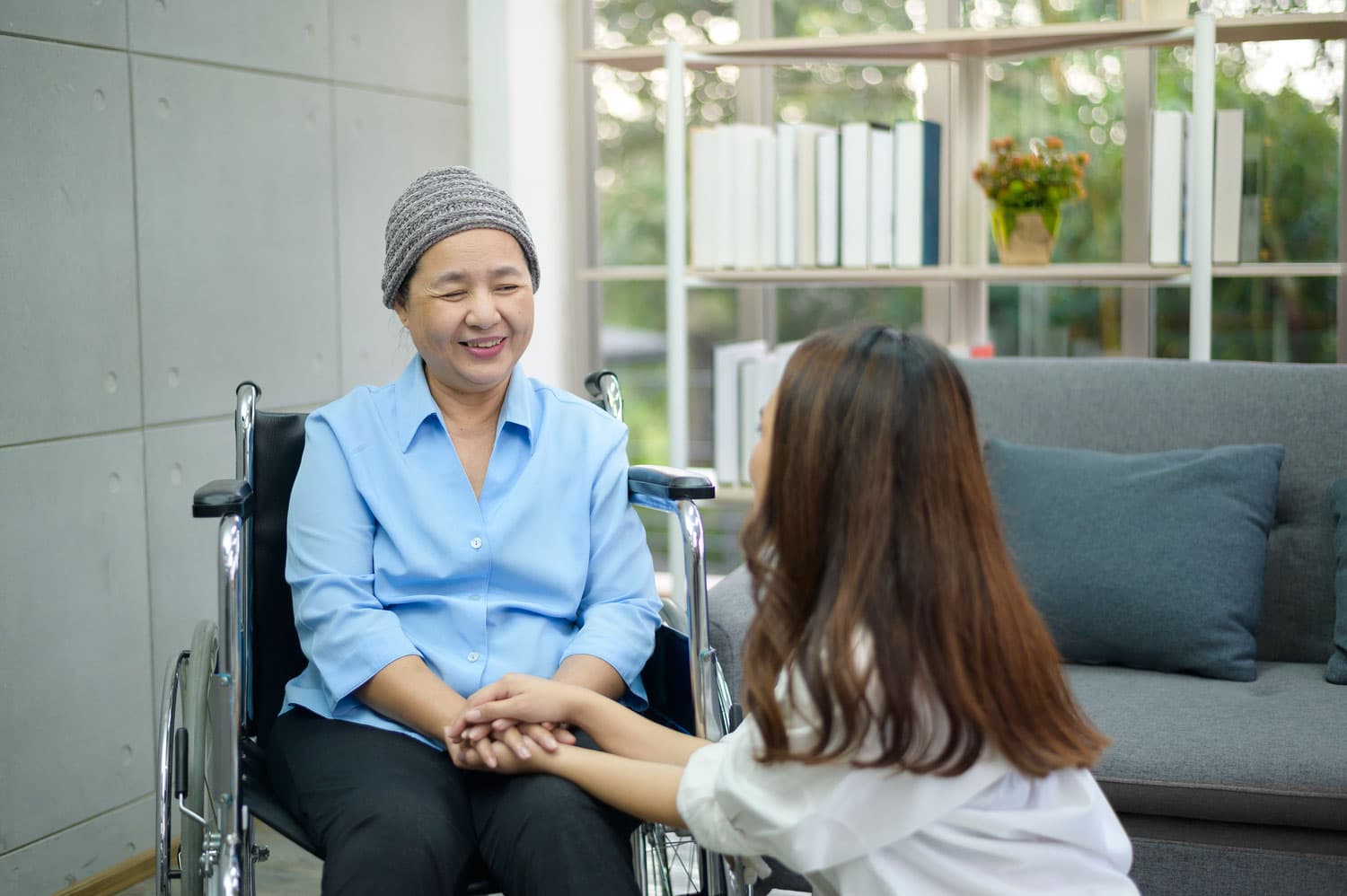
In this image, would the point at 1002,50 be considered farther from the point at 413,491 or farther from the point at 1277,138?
the point at 413,491

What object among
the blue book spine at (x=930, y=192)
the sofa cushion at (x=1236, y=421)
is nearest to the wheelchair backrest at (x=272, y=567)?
the sofa cushion at (x=1236, y=421)

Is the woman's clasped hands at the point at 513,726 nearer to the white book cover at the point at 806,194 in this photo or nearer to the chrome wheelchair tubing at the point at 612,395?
the chrome wheelchair tubing at the point at 612,395

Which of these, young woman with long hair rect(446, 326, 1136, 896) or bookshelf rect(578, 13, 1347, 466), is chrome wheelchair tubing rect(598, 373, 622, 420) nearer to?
young woman with long hair rect(446, 326, 1136, 896)

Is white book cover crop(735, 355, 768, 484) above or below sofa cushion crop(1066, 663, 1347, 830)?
above

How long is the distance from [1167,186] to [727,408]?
111 centimetres

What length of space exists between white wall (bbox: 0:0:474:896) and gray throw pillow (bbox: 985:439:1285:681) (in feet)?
5.05

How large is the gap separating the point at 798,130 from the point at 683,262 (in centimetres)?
41

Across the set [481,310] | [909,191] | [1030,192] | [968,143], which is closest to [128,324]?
[481,310]

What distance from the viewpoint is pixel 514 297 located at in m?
1.73

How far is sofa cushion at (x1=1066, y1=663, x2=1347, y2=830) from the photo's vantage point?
1770mm

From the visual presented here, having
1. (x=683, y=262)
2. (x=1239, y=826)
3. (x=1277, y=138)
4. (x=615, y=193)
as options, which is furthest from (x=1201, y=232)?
(x=615, y=193)

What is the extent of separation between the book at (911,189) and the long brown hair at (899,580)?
1967 mm

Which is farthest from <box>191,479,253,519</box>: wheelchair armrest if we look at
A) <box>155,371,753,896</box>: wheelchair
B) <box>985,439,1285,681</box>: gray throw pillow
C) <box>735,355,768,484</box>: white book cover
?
<box>735,355,768,484</box>: white book cover

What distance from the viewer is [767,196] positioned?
3117mm
